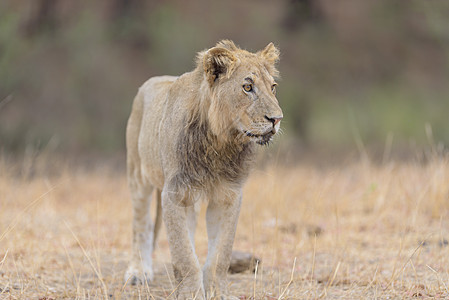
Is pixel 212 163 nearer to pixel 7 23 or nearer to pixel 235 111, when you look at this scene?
pixel 235 111

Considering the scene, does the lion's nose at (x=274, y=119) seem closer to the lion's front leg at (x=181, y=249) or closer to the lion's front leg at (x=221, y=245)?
the lion's front leg at (x=221, y=245)

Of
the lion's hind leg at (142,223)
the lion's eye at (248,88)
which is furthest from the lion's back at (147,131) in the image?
the lion's eye at (248,88)

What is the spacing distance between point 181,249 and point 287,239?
2.79 metres

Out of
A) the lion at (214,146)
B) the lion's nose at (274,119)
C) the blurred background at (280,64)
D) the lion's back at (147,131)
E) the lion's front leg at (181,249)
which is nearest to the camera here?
the lion's nose at (274,119)

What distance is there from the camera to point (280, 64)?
15.7m

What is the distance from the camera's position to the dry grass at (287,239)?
416 centimetres

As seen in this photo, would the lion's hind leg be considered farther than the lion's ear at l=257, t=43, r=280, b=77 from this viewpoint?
Yes

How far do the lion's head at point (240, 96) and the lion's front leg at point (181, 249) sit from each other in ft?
1.78

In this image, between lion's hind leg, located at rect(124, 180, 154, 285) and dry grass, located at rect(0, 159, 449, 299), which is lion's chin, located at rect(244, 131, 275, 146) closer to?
dry grass, located at rect(0, 159, 449, 299)

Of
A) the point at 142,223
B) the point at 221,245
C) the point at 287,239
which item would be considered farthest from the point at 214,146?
the point at 287,239

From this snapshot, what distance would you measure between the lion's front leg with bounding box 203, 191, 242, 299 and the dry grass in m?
0.24

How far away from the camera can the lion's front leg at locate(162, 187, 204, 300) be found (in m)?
3.77

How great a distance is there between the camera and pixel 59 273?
4.83m

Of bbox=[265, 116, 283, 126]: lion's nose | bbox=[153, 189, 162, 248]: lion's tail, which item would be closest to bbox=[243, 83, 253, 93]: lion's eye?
bbox=[265, 116, 283, 126]: lion's nose
